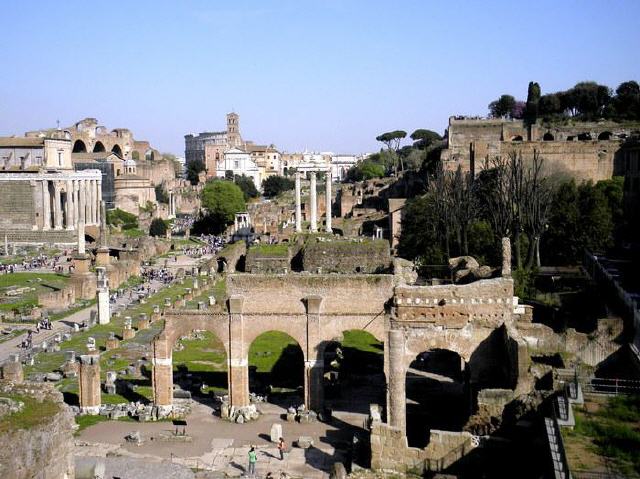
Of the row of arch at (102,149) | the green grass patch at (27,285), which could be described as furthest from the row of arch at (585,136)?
the row of arch at (102,149)

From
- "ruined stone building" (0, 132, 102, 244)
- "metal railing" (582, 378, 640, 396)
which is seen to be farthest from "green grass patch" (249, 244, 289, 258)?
"metal railing" (582, 378, 640, 396)

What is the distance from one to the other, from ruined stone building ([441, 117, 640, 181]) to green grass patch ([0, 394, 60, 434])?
43111mm

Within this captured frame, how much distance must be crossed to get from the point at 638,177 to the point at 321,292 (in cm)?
3568

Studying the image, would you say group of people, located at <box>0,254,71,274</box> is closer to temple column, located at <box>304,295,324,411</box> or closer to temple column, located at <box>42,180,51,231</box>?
temple column, located at <box>42,180,51,231</box>

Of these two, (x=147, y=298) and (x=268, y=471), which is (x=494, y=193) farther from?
(x=268, y=471)

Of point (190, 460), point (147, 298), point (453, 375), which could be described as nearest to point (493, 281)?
point (453, 375)

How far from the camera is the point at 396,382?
61.9 ft

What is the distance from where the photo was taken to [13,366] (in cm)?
2517

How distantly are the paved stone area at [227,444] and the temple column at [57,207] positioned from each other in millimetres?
61923

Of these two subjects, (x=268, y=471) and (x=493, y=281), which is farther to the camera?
(x=493, y=281)

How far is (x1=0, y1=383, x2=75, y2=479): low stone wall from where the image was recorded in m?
11.3

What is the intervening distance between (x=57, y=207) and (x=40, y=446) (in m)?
71.8

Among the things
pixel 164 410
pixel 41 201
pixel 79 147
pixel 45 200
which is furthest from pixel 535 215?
pixel 79 147

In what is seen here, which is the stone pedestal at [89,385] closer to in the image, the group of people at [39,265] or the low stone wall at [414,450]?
the low stone wall at [414,450]
